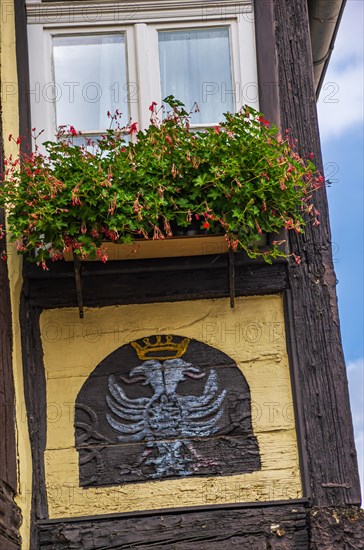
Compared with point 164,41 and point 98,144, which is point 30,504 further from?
point 164,41

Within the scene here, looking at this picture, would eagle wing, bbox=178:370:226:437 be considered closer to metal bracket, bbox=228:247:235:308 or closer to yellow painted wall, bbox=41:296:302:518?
yellow painted wall, bbox=41:296:302:518

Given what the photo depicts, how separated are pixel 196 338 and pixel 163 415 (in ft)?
1.78

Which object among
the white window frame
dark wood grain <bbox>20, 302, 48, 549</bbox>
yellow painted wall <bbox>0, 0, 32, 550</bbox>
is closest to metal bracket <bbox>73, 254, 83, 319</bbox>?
dark wood grain <bbox>20, 302, 48, 549</bbox>

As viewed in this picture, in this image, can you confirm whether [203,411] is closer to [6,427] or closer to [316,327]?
[316,327]

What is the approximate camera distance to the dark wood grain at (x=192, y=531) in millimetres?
7711

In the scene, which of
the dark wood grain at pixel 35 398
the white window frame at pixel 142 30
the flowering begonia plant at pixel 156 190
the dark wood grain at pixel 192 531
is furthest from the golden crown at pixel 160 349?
the white window frame at pixel 142 30

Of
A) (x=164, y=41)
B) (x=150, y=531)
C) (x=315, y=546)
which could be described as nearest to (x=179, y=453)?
(x=150, y=531)

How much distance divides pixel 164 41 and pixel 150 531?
3.22 meters

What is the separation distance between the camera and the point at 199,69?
875 cm

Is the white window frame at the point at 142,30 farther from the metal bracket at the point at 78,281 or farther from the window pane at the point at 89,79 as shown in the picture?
the metal bracket at the point at 78,281

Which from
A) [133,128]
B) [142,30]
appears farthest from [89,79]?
[133,128]

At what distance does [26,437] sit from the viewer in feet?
26.0

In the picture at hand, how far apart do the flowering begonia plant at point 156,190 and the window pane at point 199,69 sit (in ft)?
2.14

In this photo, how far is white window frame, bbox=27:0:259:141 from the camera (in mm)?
8570
